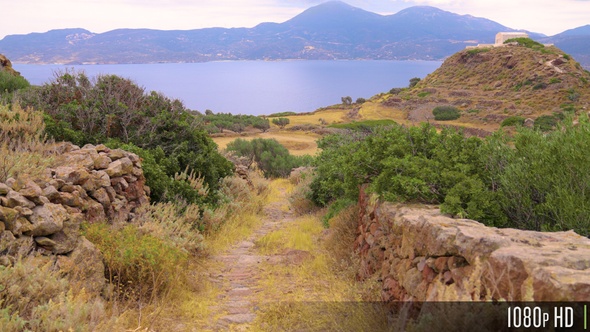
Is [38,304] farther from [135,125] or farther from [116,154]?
[135,125]

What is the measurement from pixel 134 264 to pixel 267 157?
1469 cm

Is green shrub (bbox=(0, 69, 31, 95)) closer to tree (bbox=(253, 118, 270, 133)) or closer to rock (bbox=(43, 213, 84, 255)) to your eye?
rock (bbox=(43, 213, 84, 255))

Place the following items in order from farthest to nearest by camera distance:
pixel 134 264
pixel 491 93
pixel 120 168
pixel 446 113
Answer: pixel 491 93
pixel 446 113
pixel 120 168
pixel 134 264

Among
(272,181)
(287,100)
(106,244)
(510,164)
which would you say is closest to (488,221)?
(510,164)

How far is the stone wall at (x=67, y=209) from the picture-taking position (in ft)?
15.2

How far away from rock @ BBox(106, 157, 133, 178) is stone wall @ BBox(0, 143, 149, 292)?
0.01 m

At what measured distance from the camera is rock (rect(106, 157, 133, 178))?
6984mm

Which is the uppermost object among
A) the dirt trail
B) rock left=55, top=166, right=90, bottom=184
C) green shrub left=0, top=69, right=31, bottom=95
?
green shrub left=0, top=69, right=31, bottom=95

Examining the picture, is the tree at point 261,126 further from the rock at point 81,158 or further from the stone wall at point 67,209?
the stone wall at point 67,209

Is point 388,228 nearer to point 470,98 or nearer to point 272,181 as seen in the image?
point 272,181

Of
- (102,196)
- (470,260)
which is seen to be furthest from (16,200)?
(470,260)

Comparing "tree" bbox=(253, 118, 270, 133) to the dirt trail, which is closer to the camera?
the dirt trail

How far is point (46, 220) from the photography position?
15.9 ft

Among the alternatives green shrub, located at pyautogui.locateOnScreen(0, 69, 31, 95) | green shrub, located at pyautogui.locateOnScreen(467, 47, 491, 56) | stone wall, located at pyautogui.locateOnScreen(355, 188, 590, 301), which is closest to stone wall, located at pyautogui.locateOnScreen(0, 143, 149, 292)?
stone wall, located at pyautogui.locateOnScreen(355, 188, 590, 301)
